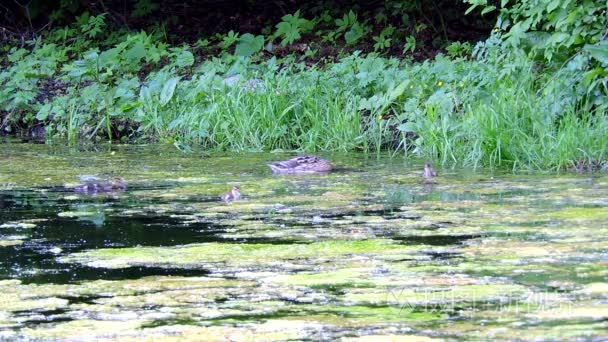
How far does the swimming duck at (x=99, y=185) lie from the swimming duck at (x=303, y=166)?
3.78ft

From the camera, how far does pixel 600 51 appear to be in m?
8.21

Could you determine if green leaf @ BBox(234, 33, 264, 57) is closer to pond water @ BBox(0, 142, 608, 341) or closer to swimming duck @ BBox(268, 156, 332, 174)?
swimming duck @ BBox(268, 156, 332, 174)

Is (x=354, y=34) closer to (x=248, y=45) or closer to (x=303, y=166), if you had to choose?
(x=248, y=45)

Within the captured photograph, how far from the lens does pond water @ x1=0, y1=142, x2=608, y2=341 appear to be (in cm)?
348

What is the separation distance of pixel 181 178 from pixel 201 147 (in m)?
2.67

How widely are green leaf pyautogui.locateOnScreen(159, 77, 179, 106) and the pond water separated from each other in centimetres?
402

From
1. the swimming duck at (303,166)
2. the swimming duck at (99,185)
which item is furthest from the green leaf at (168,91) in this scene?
the swimming duck at (99,185)

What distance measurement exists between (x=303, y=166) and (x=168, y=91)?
13.3 ft

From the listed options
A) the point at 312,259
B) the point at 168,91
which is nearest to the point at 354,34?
the point at 168,91

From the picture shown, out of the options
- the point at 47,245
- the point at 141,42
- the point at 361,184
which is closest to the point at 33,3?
the point at 141,42

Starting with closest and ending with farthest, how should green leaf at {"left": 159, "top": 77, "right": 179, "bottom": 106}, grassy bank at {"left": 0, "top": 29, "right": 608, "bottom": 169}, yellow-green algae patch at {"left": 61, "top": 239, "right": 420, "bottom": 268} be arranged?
1. yellow-green algae patch at {"left": 61, "top": 239, "right": 420, "bottom": 268}
2. grassy bank at {"left": 0, "top": 29, "right": 608, "bottom": 169}
3. green leaf at {"left": 159, "top": 77, "right": 179, "bottom": 106}

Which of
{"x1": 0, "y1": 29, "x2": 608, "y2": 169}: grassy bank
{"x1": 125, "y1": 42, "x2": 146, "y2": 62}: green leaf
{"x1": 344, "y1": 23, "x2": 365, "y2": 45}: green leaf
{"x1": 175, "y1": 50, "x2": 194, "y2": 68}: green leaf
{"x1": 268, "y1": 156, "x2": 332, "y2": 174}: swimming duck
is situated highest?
{"x1": 344, "y1": 23, "x2": 365, "y2": 45}: green leaf

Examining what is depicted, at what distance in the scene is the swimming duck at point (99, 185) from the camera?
23.2 feet

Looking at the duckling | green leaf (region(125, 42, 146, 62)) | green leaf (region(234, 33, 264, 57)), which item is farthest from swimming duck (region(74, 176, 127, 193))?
green leaf (region(234, 33, 264, 57))
